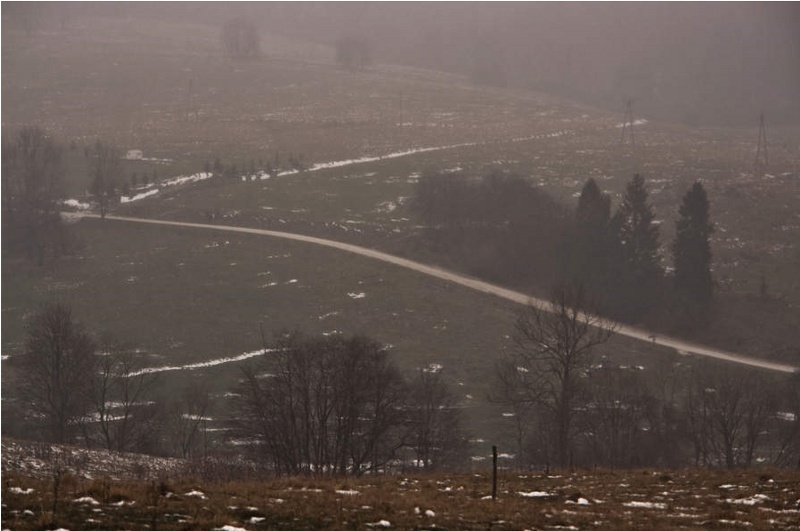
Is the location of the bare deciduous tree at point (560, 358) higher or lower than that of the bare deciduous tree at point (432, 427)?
higher

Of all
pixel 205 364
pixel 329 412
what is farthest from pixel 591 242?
pixel 329 412

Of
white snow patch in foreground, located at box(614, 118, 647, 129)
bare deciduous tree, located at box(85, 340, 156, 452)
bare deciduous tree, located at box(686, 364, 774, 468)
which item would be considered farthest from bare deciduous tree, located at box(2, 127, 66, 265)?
white snow patch in foreground, located at box(614, 118, 647, 129)

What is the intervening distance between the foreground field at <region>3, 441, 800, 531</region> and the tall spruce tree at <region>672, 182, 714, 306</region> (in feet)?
197

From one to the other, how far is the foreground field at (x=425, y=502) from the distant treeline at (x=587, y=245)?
58.6m

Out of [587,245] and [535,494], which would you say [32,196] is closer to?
[587,245]

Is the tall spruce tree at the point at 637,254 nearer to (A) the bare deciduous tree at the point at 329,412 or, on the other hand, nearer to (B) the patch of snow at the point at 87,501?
(A) the bare deciduous tree at the point at 329,412

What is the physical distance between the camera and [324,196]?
107 meters

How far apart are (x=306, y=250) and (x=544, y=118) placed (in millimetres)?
72199

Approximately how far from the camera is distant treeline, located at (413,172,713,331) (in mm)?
85188

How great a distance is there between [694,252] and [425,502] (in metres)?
71.3

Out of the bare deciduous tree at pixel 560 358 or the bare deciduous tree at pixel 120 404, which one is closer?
the bare deciduous tree at pixel 120 404

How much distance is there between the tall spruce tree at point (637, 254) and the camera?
281 feet

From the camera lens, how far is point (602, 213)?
93625 mm

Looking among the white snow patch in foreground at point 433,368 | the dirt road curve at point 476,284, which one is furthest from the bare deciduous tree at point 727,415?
the white snow patch in foreground at point 433,368
